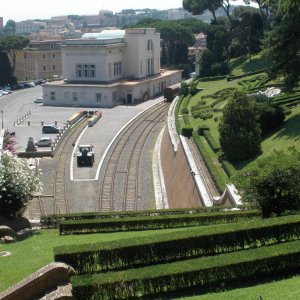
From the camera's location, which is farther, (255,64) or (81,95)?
(81,95)

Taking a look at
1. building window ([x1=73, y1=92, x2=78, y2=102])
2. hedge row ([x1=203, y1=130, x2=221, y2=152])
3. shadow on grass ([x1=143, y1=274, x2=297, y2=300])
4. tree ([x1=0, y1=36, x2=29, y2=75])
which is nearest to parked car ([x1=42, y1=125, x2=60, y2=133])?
hedge row ([x1=203, y1=130, x2=221, y2=152])

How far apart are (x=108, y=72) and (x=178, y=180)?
40525 millimetres

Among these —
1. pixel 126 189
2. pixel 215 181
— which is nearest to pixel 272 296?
pixel 215 181

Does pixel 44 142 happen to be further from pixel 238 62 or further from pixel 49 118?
pixel 238 62

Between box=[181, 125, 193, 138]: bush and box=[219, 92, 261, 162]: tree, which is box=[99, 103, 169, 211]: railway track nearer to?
box=[181, 125, 193, 138]: bush

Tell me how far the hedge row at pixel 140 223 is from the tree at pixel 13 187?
4.04m

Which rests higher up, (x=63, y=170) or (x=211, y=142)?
(x=211, y=142)

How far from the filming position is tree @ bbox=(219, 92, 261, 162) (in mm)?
30859

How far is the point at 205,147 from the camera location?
36.7 metres

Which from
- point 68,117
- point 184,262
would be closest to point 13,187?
point 184,262

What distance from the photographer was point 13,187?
79.3ft

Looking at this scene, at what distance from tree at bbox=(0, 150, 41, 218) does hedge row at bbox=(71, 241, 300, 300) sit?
39.8 ft

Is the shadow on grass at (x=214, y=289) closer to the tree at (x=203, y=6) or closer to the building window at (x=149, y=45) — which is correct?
the building window at (x=149, y=45)

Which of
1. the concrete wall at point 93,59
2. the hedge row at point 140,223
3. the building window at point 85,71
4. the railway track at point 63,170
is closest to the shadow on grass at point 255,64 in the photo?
the concrete wall at point 93,59
